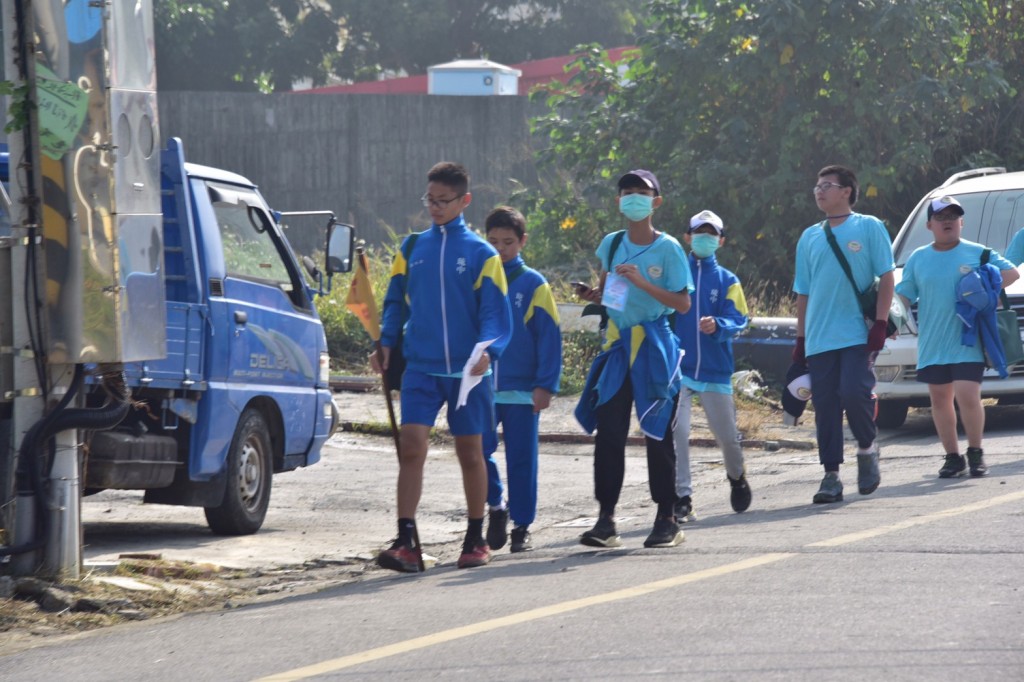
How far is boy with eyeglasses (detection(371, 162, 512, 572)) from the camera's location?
7.40 metres

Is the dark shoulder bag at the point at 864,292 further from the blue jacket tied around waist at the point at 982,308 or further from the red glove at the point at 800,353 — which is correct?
the blue jacket tied around waist at the point at 982,308

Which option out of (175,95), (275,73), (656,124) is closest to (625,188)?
(656,124)

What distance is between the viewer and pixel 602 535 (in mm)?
7824

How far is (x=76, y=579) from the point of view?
6.80 metres

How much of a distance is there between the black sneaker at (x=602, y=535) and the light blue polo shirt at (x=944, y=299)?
3.39 m

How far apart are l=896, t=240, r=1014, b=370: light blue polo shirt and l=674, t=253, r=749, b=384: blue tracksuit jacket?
1.75 metres

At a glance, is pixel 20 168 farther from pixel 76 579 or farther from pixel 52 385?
pixel 76 579

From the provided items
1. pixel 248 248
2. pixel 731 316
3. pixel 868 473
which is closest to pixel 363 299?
pixel 248 248

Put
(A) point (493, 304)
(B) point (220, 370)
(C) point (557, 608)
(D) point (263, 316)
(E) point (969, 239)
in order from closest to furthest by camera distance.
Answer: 1. (C) point (557, 608)
2. (A) point (493, 304)
3. (B) point (220, 370)
4. (D) point (263, 316)
5. (E) point (969, 239)

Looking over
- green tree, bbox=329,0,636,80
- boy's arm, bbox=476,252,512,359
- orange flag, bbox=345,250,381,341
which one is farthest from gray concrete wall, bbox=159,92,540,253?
boy's arm, bbox=476,252,512,359

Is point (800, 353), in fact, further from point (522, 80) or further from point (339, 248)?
point (522, 80)

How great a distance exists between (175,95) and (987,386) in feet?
52.6

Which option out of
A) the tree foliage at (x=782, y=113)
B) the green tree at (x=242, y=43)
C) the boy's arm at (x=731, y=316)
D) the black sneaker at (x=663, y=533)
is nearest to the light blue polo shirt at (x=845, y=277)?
the boy's arm at (x=731, y=316)

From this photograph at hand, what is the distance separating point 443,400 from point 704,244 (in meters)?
2.30
